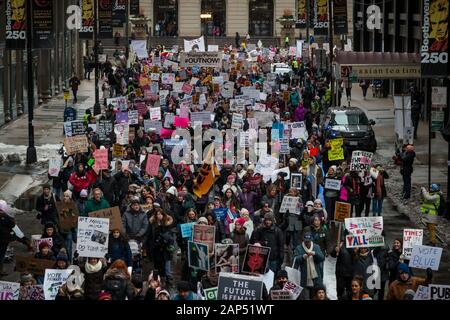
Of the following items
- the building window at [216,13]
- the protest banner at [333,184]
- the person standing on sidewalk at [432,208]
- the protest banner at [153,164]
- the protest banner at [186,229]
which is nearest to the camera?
the protest banner at [186,229]

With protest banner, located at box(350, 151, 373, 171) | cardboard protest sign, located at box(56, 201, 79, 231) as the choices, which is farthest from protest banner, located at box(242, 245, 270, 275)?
protest banner, located at box(350, 151, 373, 171)

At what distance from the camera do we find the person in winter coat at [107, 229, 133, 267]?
16.9 meters

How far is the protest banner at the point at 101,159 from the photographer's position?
77.8ft

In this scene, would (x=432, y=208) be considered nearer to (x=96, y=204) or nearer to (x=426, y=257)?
(x=96, y=204)

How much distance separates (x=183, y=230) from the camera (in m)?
18.3

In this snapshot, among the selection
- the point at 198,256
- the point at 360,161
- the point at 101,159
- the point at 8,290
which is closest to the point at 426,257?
the point at 198,256

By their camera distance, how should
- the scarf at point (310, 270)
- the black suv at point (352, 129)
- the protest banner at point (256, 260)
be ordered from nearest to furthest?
the protest banner at point (256, 260) → the scarf at point (310, 270) → the black suv at point (352, 129)

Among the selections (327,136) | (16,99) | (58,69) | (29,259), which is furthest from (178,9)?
(29,259)

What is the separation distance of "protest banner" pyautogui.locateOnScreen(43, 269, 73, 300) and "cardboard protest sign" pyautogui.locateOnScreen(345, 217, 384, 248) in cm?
404

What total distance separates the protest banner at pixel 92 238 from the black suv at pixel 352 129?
756 inches

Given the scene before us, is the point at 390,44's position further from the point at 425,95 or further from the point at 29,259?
the point at 29,259

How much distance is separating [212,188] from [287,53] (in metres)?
49.5

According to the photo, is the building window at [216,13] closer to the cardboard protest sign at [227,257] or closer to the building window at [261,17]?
the building window at [261,17]

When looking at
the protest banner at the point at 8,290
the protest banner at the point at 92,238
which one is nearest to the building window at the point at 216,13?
the protest banner at the point at 92,238
